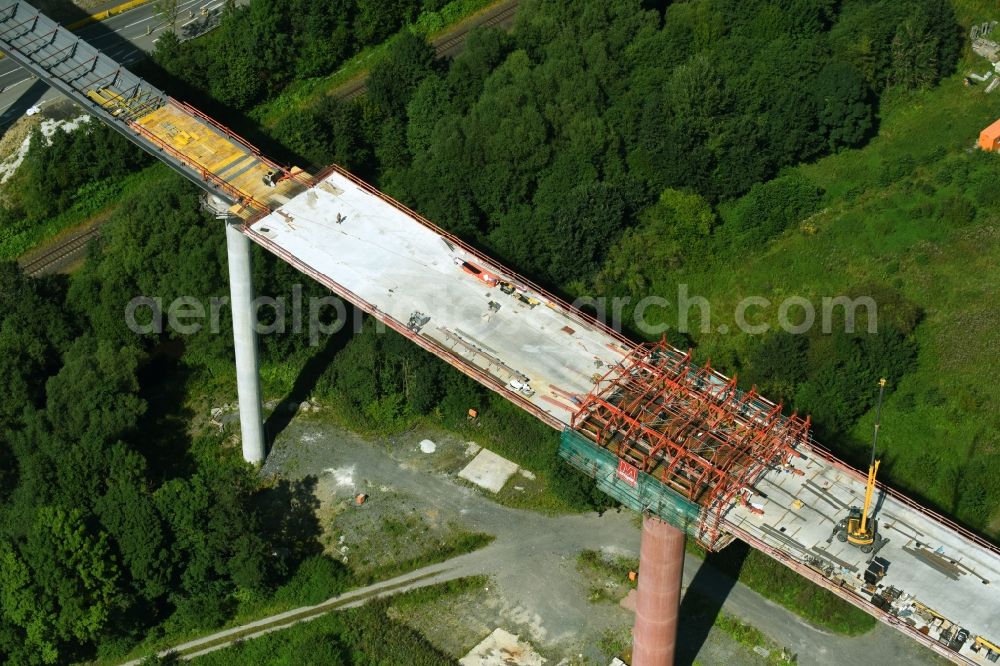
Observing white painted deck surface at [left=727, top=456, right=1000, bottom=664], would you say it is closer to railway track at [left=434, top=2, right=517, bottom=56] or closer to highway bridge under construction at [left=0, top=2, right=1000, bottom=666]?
highway bridge under construction at [left=0, top=2, right=1000, bottom=666]

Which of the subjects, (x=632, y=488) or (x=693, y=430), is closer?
(x=632, y=488)

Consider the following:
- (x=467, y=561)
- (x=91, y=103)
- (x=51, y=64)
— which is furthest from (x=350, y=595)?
(x=51, y=64)

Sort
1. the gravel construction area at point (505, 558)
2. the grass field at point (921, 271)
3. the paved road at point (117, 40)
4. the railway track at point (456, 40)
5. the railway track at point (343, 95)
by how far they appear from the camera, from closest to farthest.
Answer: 1. the gravel construction area at point (505, 558)
2. the grass field at point (921, 271)
3. the railway track at point (343, 95)
4. the paved road at point (117, 40)
5. the railway track at point (456, 40)

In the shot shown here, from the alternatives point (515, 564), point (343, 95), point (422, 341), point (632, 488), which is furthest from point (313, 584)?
point (343, 95)

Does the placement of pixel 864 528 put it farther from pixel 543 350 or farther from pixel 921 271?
pixel 921 271

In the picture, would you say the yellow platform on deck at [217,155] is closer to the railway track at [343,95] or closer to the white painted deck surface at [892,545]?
the railway track at [343,95]

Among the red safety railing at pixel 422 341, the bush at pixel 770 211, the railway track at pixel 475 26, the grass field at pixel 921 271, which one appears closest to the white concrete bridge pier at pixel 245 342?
the red safety railing at pixel 422 341

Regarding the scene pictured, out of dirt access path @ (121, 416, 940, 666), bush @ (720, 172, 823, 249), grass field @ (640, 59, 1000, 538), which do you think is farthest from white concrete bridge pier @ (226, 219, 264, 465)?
bush @ (720, 172, 823, 249)
